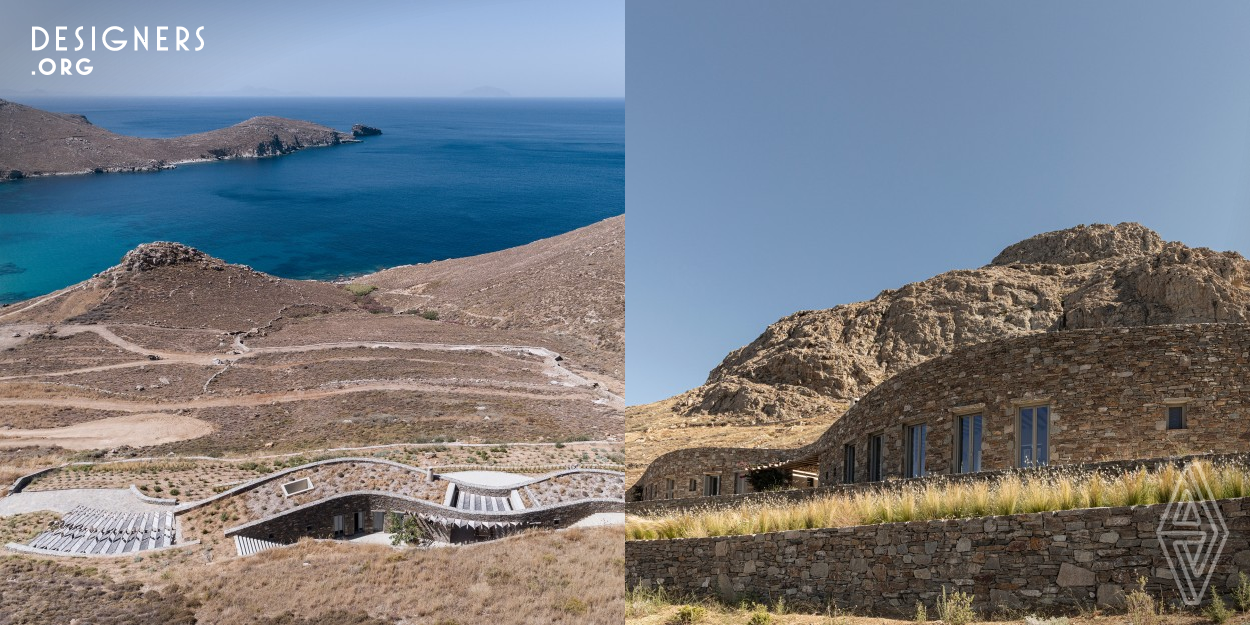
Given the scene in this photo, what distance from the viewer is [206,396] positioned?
33.4ft

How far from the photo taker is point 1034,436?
10.8 metres

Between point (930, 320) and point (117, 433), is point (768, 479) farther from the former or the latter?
point (930, 320)

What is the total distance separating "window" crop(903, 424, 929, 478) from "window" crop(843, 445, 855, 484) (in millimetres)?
1983

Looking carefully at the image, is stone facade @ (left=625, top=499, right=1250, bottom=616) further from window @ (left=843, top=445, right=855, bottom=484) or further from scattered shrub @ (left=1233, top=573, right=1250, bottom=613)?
window @ (left=843, top=445, right=855, bottom=484)

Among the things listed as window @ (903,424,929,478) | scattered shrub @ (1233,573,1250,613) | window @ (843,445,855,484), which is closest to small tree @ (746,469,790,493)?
window @ (843,445,855,484)

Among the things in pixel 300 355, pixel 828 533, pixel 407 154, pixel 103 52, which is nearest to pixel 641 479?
pixel 407 154

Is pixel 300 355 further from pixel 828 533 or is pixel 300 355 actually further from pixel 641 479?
pixel 641 479

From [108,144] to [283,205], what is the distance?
2.45 metres

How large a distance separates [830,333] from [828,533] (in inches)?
1204

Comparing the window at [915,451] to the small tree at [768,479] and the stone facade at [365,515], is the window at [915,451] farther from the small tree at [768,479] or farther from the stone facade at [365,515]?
the stone facade at [365,515]

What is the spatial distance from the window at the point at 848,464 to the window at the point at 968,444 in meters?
3.11

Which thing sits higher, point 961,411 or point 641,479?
point 961,411

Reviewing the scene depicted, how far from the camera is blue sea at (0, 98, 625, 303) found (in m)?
10.5

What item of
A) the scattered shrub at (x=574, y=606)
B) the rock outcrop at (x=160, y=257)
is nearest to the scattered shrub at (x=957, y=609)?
the scattered shrub at (x=574, y=606)
